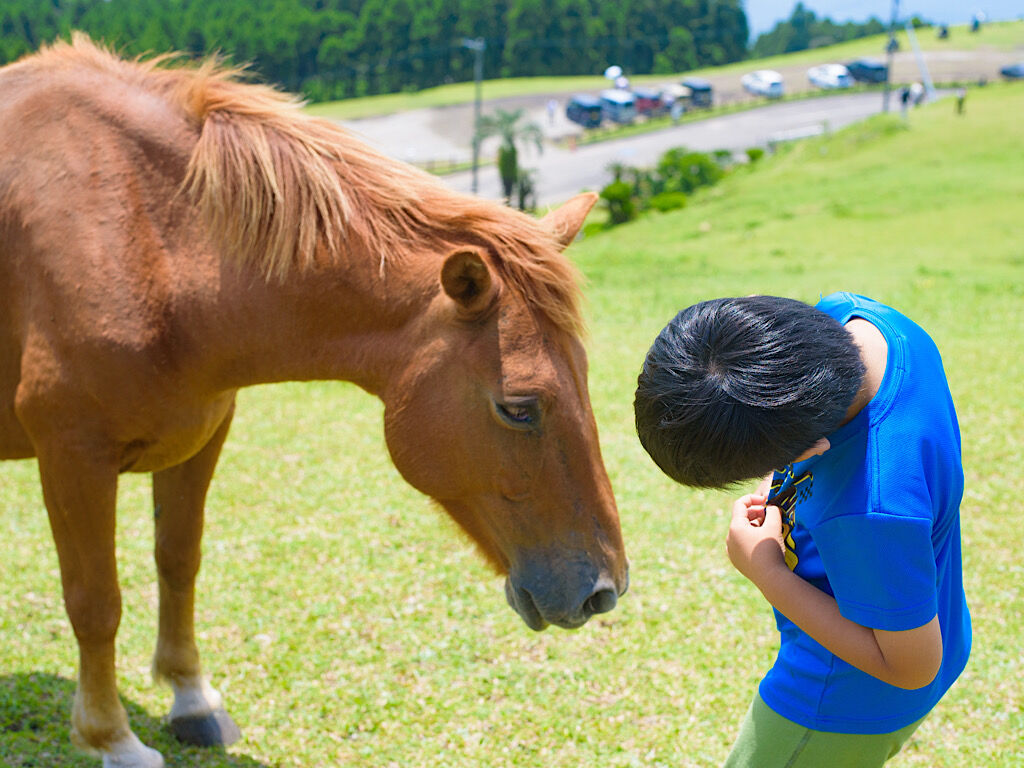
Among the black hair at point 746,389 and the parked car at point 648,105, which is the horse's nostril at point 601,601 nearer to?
the black hair at point 746,389

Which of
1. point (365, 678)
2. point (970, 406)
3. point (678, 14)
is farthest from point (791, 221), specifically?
point (678, 14)

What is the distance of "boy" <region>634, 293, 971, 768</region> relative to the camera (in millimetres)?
1367

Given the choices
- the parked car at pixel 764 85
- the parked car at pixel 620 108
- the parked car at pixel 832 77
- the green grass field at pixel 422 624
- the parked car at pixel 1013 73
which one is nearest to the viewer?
the green grass field at pixel 422 624

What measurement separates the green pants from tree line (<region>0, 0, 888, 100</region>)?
7399 centimetres

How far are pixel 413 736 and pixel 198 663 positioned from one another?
880mm

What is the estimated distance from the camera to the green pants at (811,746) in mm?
1663

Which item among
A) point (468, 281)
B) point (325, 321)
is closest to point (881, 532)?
point (468, 281)

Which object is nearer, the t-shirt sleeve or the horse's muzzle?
the t-shirt sleeve

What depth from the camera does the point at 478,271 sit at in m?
2.21

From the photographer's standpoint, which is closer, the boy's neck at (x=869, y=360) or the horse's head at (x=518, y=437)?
the boy's neck at (x=869, y=360)

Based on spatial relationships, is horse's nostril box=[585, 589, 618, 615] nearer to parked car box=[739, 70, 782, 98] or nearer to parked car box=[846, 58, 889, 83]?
parked car box=[739, 70, 782, 98]

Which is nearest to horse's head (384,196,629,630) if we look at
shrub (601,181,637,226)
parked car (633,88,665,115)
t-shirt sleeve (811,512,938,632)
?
t-shirt sleeve (811,512,938,632)

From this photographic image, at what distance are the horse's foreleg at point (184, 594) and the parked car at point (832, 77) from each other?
59007mm

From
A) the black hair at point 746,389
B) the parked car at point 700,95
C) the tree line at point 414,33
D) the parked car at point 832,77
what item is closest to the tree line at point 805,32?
the tree line at point 414,33
